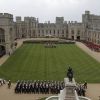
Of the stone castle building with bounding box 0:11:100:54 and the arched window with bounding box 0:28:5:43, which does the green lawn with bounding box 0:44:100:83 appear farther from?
→ the stone castle building with bounding box 0:11:100:54

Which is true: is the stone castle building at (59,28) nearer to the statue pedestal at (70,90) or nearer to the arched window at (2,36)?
the arched window at (2,36)

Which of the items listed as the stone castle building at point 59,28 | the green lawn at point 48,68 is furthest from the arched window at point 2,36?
the stone castle building at point 59,28

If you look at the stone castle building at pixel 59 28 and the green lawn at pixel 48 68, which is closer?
the green lawn at pixel 48 68

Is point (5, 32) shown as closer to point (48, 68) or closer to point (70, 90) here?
point (48, 68)

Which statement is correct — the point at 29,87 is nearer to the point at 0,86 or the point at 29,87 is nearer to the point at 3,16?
the point at 0,86

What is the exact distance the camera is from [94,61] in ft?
182

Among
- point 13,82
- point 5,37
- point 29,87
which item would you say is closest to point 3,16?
point 5,37

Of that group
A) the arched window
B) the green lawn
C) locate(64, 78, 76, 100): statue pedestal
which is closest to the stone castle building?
the arched window

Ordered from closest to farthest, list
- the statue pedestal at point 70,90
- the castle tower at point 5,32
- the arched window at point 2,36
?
the statue pedestal at point 70,90 → the castle tower at point 5,32 → the arched window at point 2,36

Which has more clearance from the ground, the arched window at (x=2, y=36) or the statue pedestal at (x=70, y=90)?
the arched window at (x=2, y=36)

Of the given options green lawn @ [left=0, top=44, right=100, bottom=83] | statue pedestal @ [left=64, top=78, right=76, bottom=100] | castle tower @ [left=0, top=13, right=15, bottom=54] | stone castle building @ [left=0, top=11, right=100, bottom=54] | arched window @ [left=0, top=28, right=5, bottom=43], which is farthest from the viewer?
stone castle building @ [left=0, top=11, right=100, bottom=54]

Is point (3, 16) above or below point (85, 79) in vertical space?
above

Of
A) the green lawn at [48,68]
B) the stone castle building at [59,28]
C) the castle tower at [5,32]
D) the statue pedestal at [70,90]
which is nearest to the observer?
the statue pedestal at [70,90]

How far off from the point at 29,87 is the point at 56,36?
9411cm
